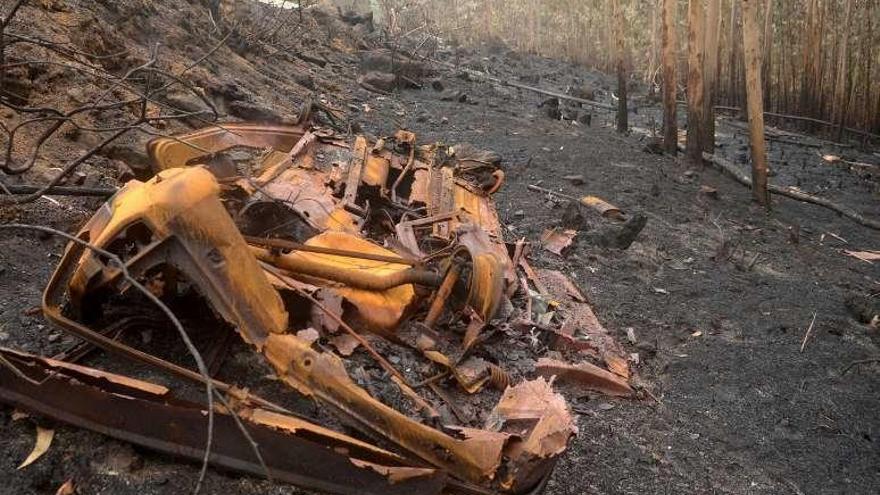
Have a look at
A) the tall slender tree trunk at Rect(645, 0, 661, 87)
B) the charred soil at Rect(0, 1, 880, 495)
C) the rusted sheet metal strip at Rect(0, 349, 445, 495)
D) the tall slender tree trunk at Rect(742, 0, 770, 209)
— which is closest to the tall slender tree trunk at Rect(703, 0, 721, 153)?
the charred soil at Rect(0, 1, 880, 495)

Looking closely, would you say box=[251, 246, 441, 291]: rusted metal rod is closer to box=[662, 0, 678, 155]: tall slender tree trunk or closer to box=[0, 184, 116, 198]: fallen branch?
box=[0, 184, 116, 198]: fallen branch

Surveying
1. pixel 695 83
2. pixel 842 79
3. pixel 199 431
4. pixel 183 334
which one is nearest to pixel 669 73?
pixel 695 83

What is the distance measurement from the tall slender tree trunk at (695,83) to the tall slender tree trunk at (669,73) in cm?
37

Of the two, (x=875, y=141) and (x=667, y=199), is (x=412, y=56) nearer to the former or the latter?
(x=667, y=199)

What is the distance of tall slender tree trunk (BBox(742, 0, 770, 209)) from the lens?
9078 mm

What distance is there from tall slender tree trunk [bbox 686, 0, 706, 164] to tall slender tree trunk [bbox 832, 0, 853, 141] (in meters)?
4.29

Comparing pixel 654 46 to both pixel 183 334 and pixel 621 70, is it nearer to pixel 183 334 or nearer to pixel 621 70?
pixel 621 70

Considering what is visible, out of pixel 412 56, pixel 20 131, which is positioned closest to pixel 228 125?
pixel 20 131

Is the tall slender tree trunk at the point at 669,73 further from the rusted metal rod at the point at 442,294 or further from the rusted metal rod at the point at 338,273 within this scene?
the rusted metal rod at the point at 338,273

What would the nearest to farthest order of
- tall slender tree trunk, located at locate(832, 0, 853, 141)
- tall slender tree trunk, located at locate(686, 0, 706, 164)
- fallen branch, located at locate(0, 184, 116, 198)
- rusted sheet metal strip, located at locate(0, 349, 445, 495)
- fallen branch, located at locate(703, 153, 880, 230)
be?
rusted sheet metal strip, located at locate(0, 349, 445, 495) < fallen branch, located at locate(0, 184, 116, 198) < fallen branch, located at locate(703, 153, 880, 230) < tall slender tree trunk, located at locate(686, 0, 706, 164) < tall slender tree trunk, located at locate(832, 0, 853, 141)

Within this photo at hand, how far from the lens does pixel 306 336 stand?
2779mm

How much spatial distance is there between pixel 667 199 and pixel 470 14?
2126cm

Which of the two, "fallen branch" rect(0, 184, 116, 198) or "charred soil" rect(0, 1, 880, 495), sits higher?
"fallen branch" rect(0, 184, 116, 198)

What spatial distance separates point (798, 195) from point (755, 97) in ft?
4.89
